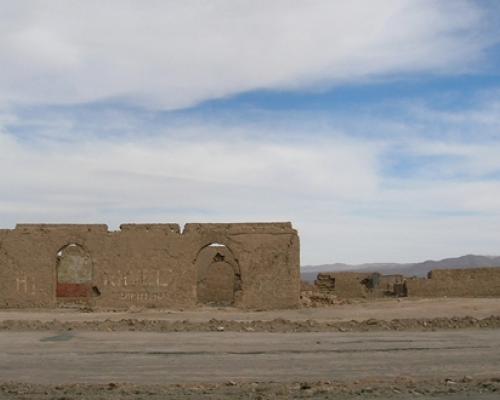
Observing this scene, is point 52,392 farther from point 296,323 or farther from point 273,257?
point 273,257

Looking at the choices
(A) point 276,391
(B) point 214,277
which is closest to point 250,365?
(A) point 276,391

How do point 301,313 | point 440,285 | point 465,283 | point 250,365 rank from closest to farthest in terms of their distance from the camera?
point 250,365 → point 301,313 → point 465,283 → point 440,285

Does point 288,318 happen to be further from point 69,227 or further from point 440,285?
point 440,285

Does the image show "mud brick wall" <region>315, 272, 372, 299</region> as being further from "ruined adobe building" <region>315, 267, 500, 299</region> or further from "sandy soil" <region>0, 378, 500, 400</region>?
"sandy soil" <region>0, 378, 500, 400</region>

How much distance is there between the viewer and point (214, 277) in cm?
3391

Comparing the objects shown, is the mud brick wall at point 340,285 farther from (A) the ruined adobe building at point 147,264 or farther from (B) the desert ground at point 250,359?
(B) the desert ground at point 250,359

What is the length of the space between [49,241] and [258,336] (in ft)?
38.0

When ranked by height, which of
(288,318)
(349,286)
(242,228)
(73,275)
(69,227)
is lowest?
(288,318)

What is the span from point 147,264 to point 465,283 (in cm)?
1426

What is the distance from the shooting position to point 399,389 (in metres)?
11.1

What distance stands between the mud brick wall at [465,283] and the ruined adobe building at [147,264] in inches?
353

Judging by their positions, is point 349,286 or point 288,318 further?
point 349,286

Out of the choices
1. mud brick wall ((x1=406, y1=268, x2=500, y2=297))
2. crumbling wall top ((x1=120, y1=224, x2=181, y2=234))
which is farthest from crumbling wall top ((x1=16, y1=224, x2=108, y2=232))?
mud brick wall ((x1=406, y1=268, x2=500, y2=297))

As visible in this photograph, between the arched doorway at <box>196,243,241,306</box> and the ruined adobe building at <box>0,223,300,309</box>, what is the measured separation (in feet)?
19.7
